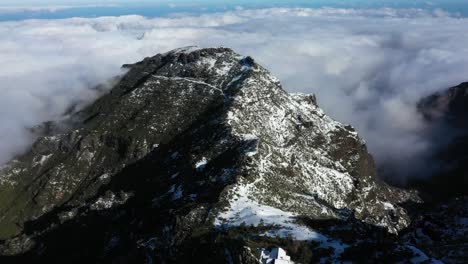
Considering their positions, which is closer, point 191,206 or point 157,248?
point 157,248

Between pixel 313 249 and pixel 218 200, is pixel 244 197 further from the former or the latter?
pixel 313 249

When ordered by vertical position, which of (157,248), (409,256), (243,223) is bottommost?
(157,248)

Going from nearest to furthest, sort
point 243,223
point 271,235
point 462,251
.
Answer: point 462,251 → point 271,235 → point 243,223

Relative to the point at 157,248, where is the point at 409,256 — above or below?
above

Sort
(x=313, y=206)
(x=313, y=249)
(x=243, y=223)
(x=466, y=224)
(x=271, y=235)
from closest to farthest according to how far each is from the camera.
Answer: (x=466, y=224)
(x=313, y=249)
(x=271, y=235)
(x=243, y=223)
(x=313, y=206)

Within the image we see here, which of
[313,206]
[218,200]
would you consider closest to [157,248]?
[218,200]

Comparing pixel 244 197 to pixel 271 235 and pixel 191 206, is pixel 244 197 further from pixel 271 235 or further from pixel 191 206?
pixel 271 235

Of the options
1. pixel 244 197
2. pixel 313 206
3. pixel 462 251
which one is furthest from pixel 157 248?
pixel 462 251

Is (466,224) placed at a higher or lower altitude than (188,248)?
higher

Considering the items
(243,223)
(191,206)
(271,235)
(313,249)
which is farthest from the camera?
(191,206)
